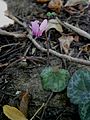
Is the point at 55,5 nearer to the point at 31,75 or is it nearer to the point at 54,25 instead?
the point at 54,25

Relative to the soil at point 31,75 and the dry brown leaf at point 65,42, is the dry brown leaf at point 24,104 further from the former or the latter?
the dry brown leaf at point 65,42

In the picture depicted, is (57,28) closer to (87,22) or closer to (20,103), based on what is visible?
(87,22)

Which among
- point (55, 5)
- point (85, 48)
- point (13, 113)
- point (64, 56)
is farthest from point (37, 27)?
point (55, 5)

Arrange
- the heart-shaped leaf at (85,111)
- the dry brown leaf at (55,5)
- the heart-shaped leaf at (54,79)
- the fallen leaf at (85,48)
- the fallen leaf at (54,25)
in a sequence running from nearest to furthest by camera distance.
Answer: the heart-shaped leaf at (85,111) → the heart-shaped leaf at (54,79) → the fallen leaf at (85,48) → the fallen leaf at (54,25) → the dry brown leaf at (55,5)

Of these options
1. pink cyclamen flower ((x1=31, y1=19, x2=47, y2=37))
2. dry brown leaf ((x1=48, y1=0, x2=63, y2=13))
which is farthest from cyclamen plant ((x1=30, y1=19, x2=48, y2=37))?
dry brown leaf ((x1=48, y1=0, x2=63, y2=13))

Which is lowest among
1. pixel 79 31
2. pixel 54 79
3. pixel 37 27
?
pixel 54 79

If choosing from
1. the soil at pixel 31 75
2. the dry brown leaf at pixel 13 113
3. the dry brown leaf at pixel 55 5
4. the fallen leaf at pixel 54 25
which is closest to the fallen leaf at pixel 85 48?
the soil at pixel 31 75
